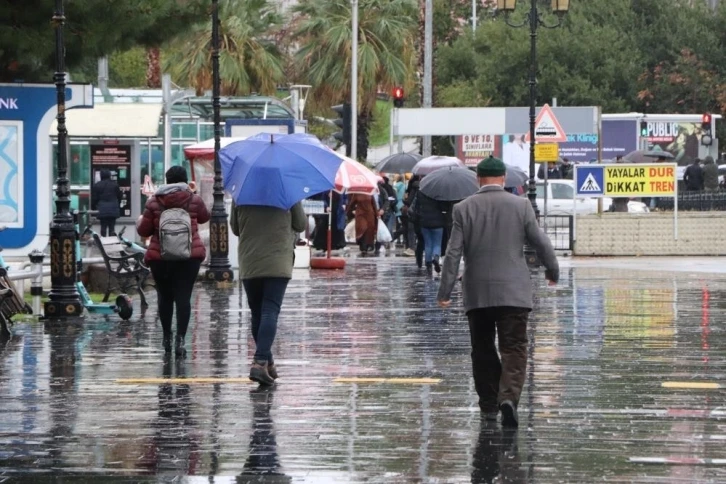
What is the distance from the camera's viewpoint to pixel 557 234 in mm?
30547

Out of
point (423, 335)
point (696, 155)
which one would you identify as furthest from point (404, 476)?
point (696, 155)

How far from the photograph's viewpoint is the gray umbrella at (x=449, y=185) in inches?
900

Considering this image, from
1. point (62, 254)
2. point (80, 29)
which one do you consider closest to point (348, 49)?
point (80, 29)

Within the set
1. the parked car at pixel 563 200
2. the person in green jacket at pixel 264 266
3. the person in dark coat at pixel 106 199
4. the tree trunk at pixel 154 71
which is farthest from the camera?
the tree trunk at pixel 154 71

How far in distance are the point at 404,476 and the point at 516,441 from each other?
3.87ft

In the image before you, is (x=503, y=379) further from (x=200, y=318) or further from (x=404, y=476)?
(x=200, y=318)

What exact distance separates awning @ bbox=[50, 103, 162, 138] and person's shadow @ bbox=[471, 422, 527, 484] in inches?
995

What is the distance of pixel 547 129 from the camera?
28.1m

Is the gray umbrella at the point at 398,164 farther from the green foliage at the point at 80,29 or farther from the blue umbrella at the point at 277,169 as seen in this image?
the blue umbrella at the point at 277,169

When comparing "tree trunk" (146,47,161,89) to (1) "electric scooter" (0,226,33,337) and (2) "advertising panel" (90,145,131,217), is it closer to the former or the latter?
(2) "advertising panel" (90,145,131,217)

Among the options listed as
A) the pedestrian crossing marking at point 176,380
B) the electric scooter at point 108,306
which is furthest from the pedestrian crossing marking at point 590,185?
the pedestrian crossing marking at point 176,380

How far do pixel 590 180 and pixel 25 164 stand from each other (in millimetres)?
13650

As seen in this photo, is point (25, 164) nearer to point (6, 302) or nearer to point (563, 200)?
point (6, 302)

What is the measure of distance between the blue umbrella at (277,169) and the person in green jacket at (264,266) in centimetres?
12
